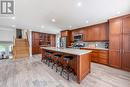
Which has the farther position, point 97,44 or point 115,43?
point 97,44

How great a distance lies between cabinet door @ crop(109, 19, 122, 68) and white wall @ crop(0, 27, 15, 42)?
8.54m

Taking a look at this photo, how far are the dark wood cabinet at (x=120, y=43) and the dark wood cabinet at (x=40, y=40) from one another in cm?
696

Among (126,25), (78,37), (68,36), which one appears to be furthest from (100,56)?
(68,36)

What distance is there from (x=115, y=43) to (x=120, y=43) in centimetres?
21

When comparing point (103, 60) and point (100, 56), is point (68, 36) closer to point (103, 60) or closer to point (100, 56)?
point (100, 56)

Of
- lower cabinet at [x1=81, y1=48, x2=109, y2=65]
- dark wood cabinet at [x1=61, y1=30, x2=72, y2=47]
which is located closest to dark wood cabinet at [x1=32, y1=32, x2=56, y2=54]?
dark wood cabinet at [x1=61, y1=30, x2=72, y2=47]

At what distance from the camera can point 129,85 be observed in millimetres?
2564

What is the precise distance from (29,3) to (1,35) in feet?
22.0

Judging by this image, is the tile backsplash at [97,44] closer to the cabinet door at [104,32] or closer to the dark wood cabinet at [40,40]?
the cabinet door at [104,32]

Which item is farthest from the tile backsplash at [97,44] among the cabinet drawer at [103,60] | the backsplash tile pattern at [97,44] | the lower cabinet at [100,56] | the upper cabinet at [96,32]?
the cabinet drawer at [103,60]

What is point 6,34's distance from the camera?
8.30m

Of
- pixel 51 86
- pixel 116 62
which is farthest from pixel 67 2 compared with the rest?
pixel 116 62

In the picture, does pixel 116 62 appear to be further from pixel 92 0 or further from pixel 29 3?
pixel 29 3

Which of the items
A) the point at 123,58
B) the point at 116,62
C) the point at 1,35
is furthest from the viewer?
the point at 1,35
